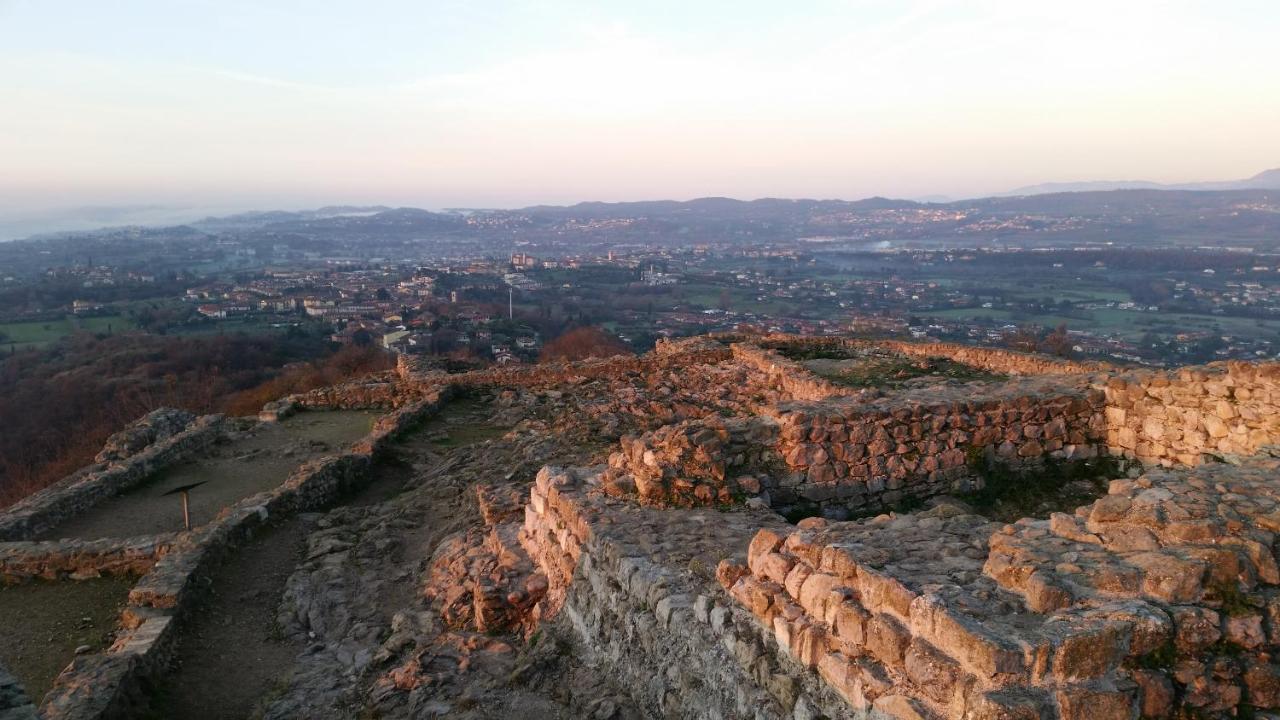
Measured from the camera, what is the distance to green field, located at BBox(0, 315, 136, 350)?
5578cm

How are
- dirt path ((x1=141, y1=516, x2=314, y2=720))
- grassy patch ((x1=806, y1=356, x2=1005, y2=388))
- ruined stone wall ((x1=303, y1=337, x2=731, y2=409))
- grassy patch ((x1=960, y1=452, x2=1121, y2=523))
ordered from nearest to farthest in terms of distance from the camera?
dirt path ((x1=141, y1=516, x2=314, y2=720)) < grassy patch ((x1=960, y1=452, x2=1121, y2=523)) < grassy patch ((x1=806, y1=356, x2=1005, y2=388)) < ruined stone wall ((x1=303, y1=337, x2=731, y2=409))

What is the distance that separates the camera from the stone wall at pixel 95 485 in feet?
36.6

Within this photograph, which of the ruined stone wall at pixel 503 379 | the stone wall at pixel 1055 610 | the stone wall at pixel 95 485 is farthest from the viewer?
the ruined stone wall at pixel 503 379

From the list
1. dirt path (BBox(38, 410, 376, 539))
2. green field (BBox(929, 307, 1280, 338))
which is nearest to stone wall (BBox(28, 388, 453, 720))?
dirt path (BBox(38, 410, 376, 539))

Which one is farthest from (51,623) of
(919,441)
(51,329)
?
(51,329)

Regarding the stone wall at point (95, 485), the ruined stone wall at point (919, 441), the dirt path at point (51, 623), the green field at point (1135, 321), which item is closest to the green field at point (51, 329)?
the stone wall at point (95, 485)

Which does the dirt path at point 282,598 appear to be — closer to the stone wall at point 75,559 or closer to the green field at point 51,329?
the stone wall at point 75,559

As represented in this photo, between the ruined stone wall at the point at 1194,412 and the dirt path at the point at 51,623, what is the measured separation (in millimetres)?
11069

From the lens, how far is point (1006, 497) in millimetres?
7492

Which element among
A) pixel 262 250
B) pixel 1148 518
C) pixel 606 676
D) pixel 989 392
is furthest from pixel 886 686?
pixel 262 250

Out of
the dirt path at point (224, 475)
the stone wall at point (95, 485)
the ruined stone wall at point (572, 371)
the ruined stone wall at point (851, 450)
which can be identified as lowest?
the dirt path at point (224, 475)

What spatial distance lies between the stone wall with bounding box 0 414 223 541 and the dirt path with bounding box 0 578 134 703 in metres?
2.20

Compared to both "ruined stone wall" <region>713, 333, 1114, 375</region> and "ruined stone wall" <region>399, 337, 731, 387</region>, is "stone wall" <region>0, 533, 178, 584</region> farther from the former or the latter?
"ruined stone wall" <region>713, 333, 1114, 375</region>

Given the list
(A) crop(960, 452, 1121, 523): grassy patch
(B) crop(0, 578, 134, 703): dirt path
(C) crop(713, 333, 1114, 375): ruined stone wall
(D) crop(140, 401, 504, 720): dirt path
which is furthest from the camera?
(C) crop(713, 333, 1114, 375): ruined stone wall
